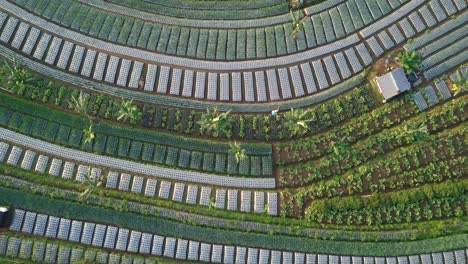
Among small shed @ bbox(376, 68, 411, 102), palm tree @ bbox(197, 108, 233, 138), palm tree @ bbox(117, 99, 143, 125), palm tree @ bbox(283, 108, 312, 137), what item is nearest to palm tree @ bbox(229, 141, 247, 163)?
palm tree @ bbox(197, 108, 233, 138)

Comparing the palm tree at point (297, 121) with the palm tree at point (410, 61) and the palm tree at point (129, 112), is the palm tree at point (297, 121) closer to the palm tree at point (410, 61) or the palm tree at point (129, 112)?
the palm tree at point (410, 61)

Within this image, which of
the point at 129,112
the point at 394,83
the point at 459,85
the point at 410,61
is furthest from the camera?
the point at 459,85

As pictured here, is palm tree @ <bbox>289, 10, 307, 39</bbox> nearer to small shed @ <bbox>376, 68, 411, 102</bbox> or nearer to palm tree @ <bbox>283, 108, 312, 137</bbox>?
palm tree @ <bbox>283, 108, 312, 137</bbox>

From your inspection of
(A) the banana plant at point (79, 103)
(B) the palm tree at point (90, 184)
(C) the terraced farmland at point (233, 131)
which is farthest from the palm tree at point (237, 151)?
(A) the banana plant at point (79, 103)

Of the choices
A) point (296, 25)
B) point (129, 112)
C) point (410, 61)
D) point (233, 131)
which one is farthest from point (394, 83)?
point (129, 112)

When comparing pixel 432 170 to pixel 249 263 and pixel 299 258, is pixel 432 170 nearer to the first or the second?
pixel 299 258

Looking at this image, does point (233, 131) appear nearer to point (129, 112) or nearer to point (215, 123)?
point (215, 123)
